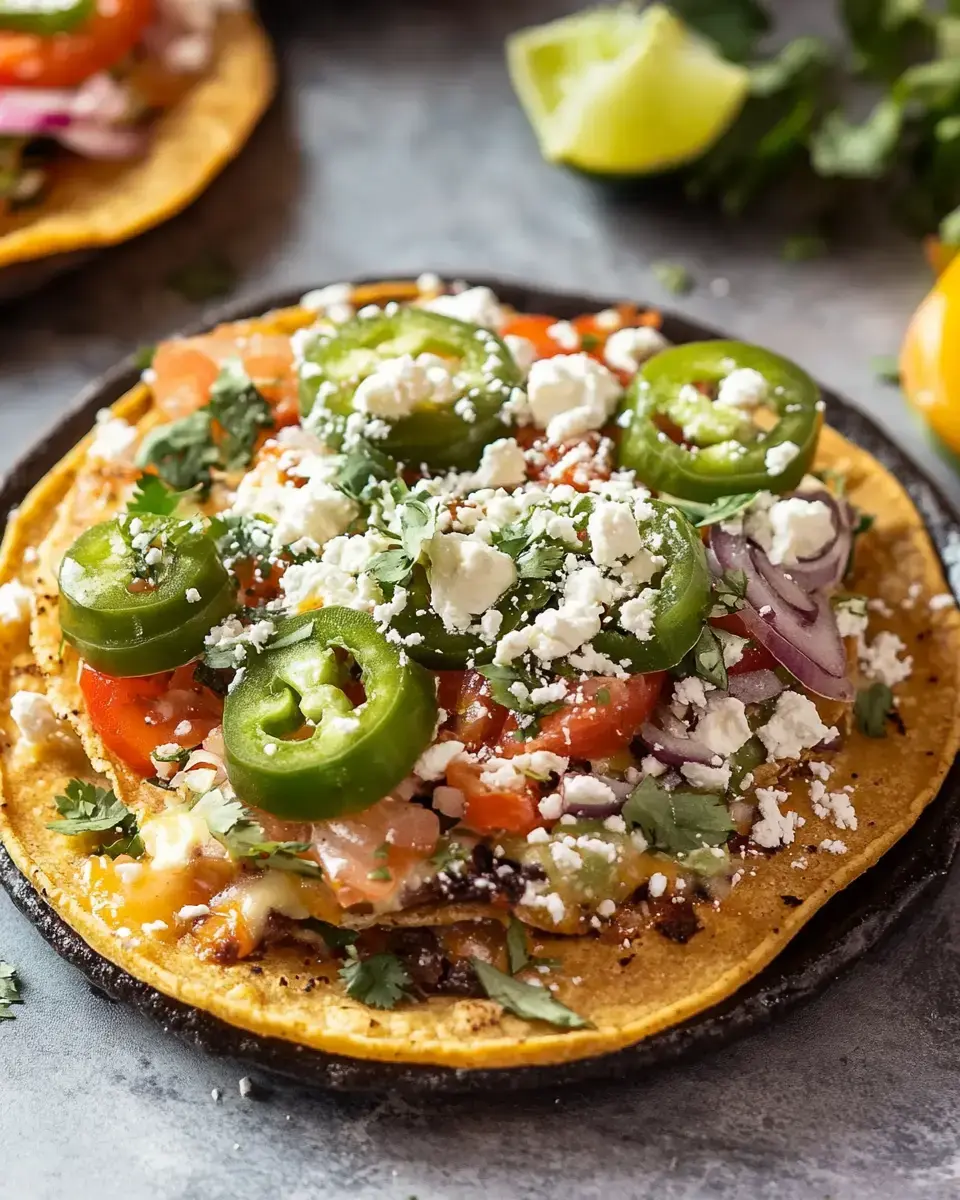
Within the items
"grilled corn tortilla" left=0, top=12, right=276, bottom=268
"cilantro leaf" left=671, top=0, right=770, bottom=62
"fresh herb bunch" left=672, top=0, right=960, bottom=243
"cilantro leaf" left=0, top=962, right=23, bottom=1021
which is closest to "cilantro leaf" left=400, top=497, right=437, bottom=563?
"cilantro leaf" left=0, top=962, right=23, bottom=1021

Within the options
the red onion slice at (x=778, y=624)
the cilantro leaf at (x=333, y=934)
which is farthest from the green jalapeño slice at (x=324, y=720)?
the red onion slice at (x=778, y=624)

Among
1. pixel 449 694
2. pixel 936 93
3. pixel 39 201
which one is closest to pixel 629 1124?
pixel 449 694

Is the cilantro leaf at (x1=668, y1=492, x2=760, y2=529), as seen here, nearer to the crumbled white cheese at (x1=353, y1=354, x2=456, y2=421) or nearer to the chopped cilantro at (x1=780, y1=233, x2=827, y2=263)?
the crumbled white cheese at (x1=353, y1=354, x2=456, y2=421)

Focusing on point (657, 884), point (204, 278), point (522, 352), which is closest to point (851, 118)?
point (204, 278)

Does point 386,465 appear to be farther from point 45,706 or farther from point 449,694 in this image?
point 45,706

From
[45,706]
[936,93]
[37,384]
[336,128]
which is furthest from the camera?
[336,128]
